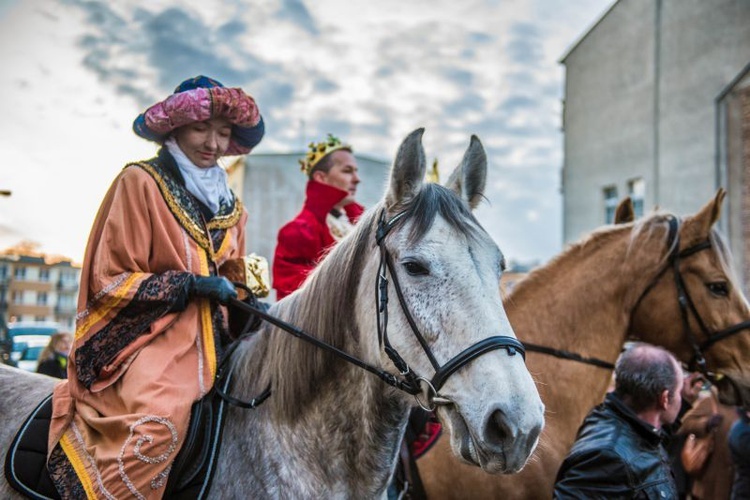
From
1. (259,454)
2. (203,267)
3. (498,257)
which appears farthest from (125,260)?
(498,257)

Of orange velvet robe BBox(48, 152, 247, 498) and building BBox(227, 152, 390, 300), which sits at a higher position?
Answer: building BBox(227, 152, 390, 300)

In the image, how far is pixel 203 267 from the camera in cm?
280

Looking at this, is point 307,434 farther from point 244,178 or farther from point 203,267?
point 244,178

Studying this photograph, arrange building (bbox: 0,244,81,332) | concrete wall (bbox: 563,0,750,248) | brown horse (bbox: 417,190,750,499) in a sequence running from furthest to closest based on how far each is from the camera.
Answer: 1. building (bbox: 0,244,81,332)
2. concrete wall (bbox: 563,0,750,248)
3. brown horse (bbox: 417,190,750,499)

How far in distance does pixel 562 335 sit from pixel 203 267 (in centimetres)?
235

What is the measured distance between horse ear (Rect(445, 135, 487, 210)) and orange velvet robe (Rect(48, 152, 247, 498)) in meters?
1.21

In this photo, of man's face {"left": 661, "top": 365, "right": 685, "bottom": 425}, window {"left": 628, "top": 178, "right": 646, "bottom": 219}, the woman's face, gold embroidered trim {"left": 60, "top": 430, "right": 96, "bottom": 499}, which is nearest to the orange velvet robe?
gold embroidered trim {"left": 60, "top": 430, "right": 96, "bottom": 499}

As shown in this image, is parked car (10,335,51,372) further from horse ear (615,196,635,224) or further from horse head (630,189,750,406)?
horse head (630,189,750,406)

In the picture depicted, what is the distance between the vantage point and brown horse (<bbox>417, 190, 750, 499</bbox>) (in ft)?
12.4

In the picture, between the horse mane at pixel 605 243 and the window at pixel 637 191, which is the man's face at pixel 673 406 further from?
the window at pixel 637 191

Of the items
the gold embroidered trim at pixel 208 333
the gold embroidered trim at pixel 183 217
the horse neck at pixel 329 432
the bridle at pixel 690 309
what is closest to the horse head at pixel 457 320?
the horse neck at pixel 329 432

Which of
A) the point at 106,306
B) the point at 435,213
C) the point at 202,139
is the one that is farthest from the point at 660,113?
the point at 106,306

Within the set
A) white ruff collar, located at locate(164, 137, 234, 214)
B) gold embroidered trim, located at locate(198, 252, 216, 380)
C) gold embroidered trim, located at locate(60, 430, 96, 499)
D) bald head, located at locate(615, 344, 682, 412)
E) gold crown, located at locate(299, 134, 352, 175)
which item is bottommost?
gold embroidered trim, located at locate(60, 430, 96, 499)

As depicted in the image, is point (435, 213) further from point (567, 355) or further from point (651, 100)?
point (651, 100)
